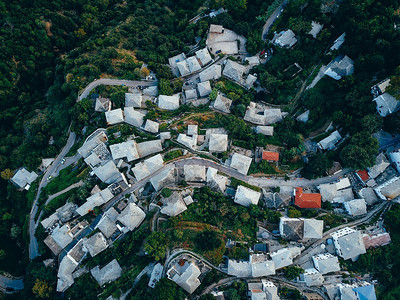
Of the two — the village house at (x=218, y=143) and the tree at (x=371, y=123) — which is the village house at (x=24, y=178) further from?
the tree at (x=371, y=123)

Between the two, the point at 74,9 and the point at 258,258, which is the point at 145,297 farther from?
the point at 74,9

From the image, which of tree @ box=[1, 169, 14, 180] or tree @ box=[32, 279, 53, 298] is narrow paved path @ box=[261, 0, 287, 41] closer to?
tree @ box=[1, 169, 14, 180]

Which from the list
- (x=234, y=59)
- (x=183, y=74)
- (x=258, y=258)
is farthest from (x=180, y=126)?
A: (x=258, y=258)

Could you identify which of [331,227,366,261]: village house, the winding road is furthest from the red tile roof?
the winding road

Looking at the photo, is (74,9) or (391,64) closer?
(391,64)

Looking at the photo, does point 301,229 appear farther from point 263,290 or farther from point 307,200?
point 263,290

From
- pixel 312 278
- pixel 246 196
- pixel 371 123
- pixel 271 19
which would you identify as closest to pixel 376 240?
pixel 312 278
